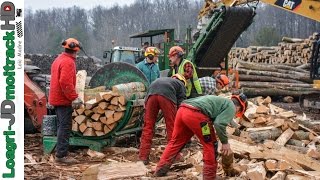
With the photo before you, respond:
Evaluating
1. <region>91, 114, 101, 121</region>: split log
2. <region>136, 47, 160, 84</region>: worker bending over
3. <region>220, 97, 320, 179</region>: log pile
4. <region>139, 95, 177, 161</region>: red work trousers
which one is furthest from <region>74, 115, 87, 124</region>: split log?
<region>220, 97, 320, 179</region>: log pile

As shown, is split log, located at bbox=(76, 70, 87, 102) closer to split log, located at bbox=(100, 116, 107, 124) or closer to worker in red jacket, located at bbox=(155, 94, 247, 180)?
split log, located at bbox=(100, 116, 107, 124)

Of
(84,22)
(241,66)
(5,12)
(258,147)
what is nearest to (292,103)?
(241,66)

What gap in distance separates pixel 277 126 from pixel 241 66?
10233mm

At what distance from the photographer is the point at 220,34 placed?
504 inches

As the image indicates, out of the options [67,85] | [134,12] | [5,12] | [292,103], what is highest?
[134,12]

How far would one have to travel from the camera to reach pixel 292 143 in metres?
8.90

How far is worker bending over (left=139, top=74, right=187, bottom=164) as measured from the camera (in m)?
7.37

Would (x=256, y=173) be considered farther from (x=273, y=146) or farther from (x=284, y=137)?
(x=284, y=137)

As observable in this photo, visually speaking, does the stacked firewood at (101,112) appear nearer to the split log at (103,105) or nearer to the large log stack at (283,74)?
the split log at (103,105)

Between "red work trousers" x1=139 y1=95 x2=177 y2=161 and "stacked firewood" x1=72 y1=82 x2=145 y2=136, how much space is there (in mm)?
717

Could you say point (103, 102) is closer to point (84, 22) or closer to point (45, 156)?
point (45, 156)

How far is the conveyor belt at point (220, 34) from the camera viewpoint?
12469 millimetres

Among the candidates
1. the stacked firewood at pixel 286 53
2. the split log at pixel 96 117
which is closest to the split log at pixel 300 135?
the split log at pixel 96 117

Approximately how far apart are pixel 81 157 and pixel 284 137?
3488 mm
